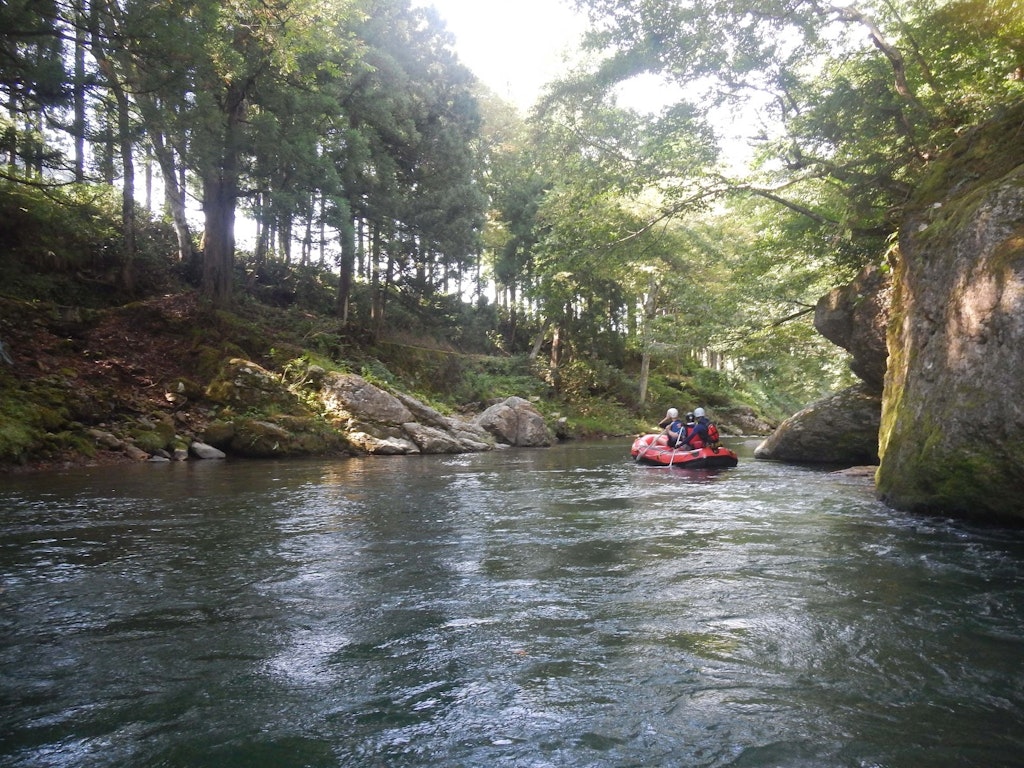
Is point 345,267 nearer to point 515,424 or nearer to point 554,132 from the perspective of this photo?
point 515,424

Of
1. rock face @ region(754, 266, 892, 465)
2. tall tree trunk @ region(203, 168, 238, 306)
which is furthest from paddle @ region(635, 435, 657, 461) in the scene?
tall tree trunk @ region(203, 168, 238, 306)

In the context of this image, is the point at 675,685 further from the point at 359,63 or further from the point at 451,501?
the point at 359,63

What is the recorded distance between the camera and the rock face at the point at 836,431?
44.2 feet

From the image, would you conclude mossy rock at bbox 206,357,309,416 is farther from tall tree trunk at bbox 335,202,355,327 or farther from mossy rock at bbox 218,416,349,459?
tall tree trunk at bbox 335,202,355,327

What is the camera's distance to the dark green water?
2.30 meters

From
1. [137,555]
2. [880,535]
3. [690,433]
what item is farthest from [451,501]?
[690,433]

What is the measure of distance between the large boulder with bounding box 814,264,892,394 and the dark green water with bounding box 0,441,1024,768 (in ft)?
20.3

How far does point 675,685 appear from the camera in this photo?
2.73m

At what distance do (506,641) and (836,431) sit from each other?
505 inches

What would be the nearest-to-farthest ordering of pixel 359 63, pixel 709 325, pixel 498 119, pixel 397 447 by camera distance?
pixel 397 447, pixel 709 325, pixel 359 63, pixel 498 119

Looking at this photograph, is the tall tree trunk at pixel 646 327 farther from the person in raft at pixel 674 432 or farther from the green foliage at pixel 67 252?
the green foliage at pixel 67 252

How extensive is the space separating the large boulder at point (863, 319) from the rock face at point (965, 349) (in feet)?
11.6

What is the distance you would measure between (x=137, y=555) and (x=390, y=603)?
92.2 inches

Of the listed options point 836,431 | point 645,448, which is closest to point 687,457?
point 645,448
